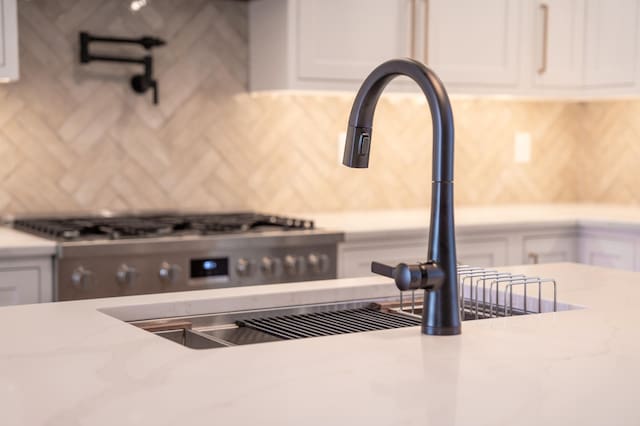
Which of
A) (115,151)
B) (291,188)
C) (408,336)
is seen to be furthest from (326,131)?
(408,336)

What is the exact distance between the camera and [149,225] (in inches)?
124

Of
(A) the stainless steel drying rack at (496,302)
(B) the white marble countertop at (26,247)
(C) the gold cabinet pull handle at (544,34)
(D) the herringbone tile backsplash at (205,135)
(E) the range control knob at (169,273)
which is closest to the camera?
(A) the stainless steel drying rack at (496,302)

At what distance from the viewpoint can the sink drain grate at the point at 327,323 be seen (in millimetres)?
1593

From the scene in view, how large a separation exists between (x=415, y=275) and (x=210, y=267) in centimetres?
174

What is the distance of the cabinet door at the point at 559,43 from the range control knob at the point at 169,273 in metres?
1.96

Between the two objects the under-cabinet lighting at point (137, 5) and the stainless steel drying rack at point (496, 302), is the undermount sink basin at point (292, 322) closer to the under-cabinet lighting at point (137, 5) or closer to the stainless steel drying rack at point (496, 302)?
the stainless steel drying rack at point (496, 302)

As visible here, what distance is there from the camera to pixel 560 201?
4.67 meters

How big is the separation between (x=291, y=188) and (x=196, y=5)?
34.1 inches

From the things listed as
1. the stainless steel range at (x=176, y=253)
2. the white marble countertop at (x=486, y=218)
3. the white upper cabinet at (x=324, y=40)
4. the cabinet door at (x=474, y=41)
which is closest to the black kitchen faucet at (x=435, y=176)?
the stainless steel range at (x=176, y=253)

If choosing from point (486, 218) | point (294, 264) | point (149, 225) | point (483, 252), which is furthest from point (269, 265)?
point (486, 218)

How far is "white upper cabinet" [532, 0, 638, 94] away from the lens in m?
3.95

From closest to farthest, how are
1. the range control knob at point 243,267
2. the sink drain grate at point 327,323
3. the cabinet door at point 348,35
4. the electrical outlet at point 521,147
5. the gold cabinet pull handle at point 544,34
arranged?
the sink drain grate at point 327,323 < the range control knob at point 243,267 < the cabinet door at point 348,35 < the gold cabinet pull handle at point 544,34 < the electrical outlet at point 521,147

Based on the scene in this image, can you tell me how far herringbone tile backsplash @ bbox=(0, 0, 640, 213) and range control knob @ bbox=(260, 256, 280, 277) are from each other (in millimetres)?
729

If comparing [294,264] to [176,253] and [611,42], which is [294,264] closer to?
[176,253]
